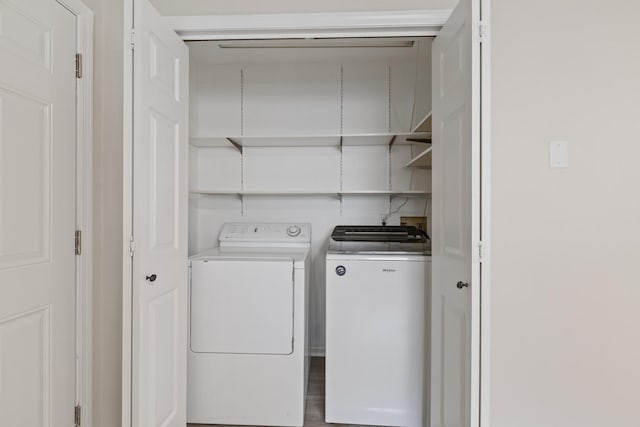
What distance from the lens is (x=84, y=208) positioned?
4.90ft

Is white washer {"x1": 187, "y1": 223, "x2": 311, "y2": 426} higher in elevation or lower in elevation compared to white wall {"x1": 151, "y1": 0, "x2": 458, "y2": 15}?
lower

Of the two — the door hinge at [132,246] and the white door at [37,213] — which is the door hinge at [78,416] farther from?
the door hinge at [132,246]

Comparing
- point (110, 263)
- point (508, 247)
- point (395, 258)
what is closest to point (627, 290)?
point (508, 247)

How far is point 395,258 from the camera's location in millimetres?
1876

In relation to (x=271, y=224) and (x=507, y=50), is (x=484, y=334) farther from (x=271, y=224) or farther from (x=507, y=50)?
(x=271, y=224)

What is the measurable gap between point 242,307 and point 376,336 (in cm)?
76

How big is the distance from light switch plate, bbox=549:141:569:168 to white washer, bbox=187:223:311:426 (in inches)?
50.0

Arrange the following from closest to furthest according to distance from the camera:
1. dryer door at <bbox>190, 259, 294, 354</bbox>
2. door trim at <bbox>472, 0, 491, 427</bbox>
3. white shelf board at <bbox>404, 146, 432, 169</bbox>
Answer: door trim at <bbox>472, 0, 491, 427</bbox>
dryer door at <bbox>190, 259, 294, 354</bbox>
white shelf board at <bbox>404, 146, 432, 169</bbox>

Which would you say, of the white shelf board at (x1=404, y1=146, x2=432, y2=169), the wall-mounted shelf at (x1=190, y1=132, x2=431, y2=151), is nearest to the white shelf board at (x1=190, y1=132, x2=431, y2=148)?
the wall-mounted shelf at (x1=190, y1=132, x2=431, y2=151)

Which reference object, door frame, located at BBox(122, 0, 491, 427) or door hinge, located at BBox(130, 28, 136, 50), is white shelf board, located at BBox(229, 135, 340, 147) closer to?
door frame, located at BBox(122, 0, 491, 427)

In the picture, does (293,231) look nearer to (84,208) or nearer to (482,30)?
(84,208)

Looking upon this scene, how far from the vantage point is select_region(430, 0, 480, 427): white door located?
1143 millimetres

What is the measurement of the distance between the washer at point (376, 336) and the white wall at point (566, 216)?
47cm

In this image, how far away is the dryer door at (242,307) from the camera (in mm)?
1856
